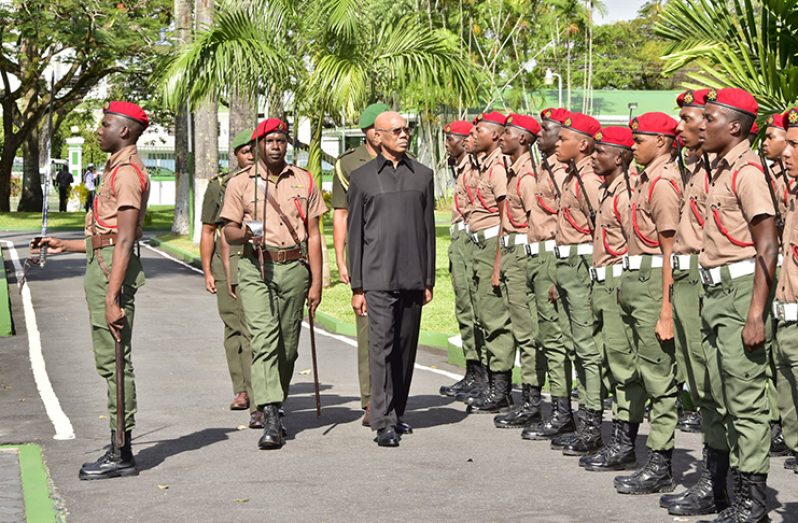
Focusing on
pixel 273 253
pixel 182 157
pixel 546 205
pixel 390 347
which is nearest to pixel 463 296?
pixel 546 205

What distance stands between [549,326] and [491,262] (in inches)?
49.7

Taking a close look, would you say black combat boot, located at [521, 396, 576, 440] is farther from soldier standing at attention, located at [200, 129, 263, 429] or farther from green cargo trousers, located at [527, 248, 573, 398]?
soldier standing at attention, located at [200, 129, 263, 429]

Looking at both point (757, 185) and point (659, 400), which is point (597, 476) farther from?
point (757, 185)

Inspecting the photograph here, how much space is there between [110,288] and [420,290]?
2.52 metres

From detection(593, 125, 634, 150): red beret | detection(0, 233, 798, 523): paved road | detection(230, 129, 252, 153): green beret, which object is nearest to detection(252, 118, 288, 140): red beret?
detection(230, 129, 252, 153): green beret

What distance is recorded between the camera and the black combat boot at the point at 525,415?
10.6 m

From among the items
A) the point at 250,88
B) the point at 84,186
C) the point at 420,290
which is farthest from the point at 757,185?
the point at 84,186

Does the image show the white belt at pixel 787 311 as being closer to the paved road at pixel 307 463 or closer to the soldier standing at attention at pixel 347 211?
the paved road at pixel 307 463

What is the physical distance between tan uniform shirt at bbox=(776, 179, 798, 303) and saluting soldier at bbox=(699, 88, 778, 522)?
0.34 ft

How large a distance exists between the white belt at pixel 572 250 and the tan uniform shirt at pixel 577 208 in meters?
0.03

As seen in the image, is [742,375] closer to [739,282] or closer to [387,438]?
[739,282]

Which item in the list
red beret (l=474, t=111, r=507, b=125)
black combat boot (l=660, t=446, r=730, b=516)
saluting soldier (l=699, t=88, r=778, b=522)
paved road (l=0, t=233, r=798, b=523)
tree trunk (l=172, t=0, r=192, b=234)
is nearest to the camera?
saluting soldier (l=699, t=88, r=778, b=522)

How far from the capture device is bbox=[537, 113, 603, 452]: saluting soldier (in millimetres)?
9578

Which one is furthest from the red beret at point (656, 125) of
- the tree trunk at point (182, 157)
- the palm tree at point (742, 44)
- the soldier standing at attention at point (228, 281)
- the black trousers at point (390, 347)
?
the tree trunk at point (182, 157)
